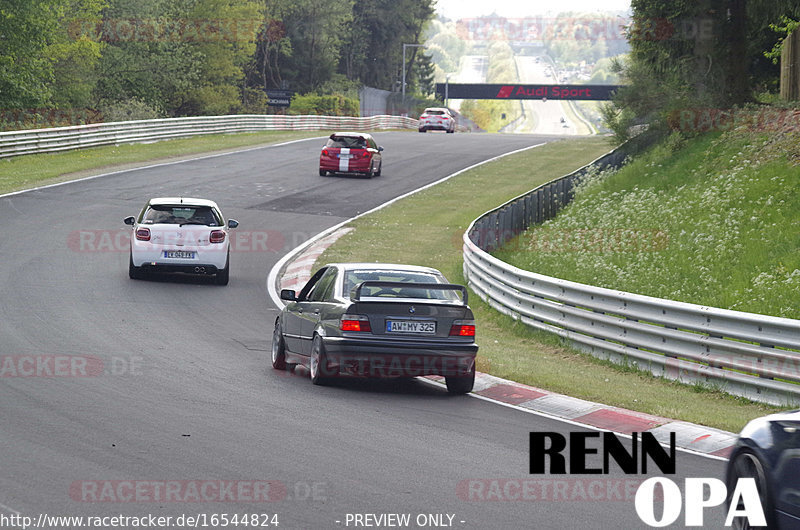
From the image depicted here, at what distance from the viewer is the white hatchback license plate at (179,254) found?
1950 centimetres

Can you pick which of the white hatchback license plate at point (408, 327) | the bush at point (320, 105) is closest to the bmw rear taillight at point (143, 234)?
the white hatchback license plate at point (408, 327)

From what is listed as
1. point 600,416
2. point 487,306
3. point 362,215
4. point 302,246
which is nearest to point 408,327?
point 600,416

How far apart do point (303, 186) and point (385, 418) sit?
26.3 meters

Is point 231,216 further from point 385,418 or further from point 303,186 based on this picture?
point 385,418

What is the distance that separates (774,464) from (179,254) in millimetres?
15134

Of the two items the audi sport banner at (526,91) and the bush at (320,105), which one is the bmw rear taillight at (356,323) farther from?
the audi sport banner at (526,91)

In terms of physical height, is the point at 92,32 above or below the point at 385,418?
above

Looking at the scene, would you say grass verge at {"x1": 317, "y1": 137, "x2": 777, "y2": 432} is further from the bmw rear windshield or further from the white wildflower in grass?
the white wildflower in grass

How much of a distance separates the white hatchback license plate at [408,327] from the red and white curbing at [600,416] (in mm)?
945

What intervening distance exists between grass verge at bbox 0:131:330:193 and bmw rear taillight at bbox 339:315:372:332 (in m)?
22.2

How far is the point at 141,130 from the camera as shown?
1826 inches

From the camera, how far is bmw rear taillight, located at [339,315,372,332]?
36.8 ft

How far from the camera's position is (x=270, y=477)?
24.3ft

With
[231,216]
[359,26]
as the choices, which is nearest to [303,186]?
[231,216]
